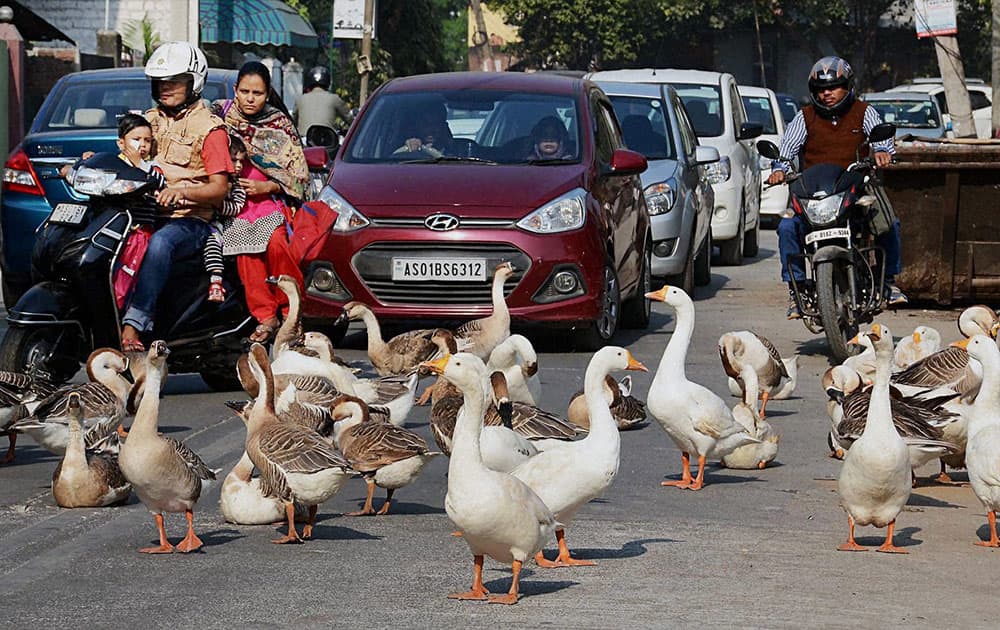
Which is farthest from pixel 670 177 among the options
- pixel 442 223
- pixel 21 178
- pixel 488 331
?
pixel 21 178

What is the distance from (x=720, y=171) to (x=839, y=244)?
24.2ft

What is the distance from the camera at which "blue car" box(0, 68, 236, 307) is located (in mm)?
14000

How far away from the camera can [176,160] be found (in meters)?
10.3

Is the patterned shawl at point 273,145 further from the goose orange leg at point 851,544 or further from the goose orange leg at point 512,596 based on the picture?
the goose orange leg at point 512,596

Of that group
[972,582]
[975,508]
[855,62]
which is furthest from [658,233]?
[855,62]

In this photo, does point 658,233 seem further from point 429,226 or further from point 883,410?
point 883,410

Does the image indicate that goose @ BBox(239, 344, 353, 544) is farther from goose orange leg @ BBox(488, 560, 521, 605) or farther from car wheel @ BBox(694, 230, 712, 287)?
car wheel @ BBox(694, 230, 712, 287)

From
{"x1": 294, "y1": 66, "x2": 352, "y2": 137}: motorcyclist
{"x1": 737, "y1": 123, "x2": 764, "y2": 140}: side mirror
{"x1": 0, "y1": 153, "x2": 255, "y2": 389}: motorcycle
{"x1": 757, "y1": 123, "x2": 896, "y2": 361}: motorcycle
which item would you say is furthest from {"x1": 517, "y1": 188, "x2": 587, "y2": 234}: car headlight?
{"x1": 294, "y1": 66, "x2": 352, "y2": 137}: motorcyclist

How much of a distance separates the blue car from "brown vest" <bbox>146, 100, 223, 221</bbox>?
3575mm

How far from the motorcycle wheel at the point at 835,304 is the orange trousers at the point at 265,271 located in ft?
12.9

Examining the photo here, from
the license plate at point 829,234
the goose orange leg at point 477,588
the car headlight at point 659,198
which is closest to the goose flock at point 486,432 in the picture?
the goose orange leg at point 477,588

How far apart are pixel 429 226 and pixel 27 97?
1795cm

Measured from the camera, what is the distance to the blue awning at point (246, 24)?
36375mm

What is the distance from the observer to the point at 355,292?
41.8ft
